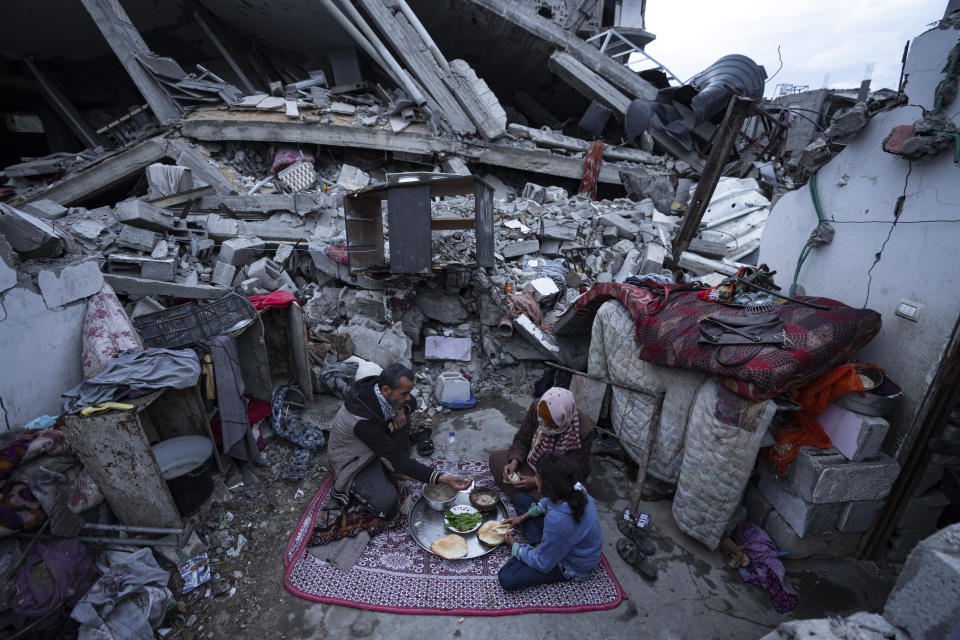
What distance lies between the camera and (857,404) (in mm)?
3064

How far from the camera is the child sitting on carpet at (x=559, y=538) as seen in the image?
2643mm

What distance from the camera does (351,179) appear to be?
9148 millimetres

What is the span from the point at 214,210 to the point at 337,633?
7409mm

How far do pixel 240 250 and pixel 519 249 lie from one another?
4.65 metres

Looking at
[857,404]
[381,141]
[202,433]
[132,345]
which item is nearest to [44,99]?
[381,141]

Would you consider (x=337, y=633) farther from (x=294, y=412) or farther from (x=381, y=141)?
(x=381, y=141)

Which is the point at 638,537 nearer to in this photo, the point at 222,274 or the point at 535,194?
the point at 222,274

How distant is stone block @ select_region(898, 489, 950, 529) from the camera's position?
3160 millimetres

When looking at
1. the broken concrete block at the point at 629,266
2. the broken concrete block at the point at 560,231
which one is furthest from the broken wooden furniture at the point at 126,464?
the broken concrete block at the point at 629,266

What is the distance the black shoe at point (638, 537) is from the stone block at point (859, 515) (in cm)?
154

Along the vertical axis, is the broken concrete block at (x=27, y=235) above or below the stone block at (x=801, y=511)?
→ above

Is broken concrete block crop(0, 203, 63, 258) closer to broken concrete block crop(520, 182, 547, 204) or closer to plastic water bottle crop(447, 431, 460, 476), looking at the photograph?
plastic water bottle crop(447, 431, 460, 476)

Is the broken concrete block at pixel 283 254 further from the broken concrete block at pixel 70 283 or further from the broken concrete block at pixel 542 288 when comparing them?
the broken concrete block at pixel 542 288

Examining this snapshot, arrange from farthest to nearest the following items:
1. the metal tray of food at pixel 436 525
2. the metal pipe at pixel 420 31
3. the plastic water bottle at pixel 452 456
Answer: the metal pipe at pixel 420 31, the plastic water bottle at pixel 452 456, the metal tray of food at pixel 436 525
